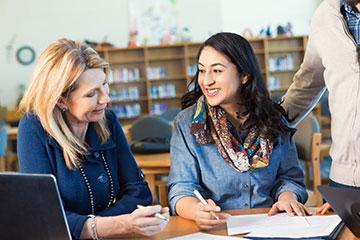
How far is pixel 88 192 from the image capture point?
1854mm

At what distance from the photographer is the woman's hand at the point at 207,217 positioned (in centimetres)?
Result: 175

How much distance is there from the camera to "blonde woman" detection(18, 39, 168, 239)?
70.3 inches

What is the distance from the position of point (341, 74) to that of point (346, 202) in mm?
542

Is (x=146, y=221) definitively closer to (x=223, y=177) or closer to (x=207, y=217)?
(x=207, y=217)

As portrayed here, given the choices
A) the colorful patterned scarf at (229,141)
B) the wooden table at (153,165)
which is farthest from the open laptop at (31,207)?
the wooden table at (153,165)

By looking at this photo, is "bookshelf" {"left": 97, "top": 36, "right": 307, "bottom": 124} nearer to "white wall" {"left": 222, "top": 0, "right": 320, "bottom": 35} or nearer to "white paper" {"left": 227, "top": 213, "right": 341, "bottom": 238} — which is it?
"white wall" {"left": 222, "top": 0, "right": 320, "bottom": 35}

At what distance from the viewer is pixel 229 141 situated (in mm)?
2041

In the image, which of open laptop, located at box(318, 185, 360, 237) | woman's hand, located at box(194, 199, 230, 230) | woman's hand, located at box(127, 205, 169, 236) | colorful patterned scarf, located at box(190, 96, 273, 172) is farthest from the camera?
colorful patterned scarf, located at box(190, 96, 273, 172)

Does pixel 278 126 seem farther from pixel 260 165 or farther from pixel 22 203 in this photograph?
pixel 22 203

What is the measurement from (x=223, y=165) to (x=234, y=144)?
0.09 metres

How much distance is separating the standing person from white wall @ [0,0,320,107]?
8.20 metres

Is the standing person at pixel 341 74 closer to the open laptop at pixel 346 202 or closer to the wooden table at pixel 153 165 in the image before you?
the open laptop at pixel 346 202

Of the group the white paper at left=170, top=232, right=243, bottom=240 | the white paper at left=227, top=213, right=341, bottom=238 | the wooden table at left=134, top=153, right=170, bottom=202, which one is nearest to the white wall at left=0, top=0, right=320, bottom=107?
the wooden table at left=134, top=153, right=170, bottom=202

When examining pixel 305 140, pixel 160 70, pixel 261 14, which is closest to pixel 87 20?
pixel 160 70
